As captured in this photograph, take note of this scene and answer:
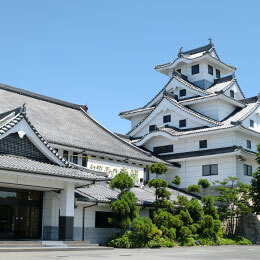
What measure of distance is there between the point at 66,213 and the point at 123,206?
342 cm

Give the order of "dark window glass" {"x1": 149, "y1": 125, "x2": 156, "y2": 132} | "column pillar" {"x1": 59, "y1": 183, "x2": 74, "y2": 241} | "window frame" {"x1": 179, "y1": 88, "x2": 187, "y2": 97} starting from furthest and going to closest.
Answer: "window frame" {"x1": 179, "y1": 88, "x2": 187, "y2": 97} → "dark window glass" {"x1": 149, "y1": 125, "x2": 156, "y2": 132} → "column pillar" {"x1": 59, "y1": 183, "x2": 74, "y2": 241}

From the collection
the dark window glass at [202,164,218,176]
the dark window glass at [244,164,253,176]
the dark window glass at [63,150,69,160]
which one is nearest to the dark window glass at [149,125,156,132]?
the dark window glass at [202,164,218,176]

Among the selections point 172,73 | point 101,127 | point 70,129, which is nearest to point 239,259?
point 70,129

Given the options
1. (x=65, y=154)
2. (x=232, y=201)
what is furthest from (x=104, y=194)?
(x=232, y=201)

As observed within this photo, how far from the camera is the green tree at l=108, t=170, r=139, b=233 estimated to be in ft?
81.7

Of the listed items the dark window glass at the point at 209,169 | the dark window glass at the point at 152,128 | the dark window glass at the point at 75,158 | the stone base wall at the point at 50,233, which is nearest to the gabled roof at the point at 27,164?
the stone base wall at the point at 50,233

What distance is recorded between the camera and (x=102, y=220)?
2716 centimetres

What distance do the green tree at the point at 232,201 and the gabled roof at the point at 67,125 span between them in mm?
6210

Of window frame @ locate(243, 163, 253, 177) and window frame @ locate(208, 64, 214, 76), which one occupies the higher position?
window frame @ locate(208, 64, 214, 76)

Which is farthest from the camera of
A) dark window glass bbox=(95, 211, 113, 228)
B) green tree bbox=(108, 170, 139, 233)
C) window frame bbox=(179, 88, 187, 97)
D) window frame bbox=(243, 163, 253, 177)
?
window frame bbox=(179, 88, 187, 97)

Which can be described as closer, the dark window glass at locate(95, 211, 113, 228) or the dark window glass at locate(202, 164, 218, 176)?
the dark window glass at locate(95, 211, 113, 228)

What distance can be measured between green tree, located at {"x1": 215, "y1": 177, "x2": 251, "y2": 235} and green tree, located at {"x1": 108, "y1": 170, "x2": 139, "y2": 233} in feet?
31.8

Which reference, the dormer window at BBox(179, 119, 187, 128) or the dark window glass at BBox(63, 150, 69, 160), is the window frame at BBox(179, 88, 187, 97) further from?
the dark window glass at BBox(63, 150, 69, 160)

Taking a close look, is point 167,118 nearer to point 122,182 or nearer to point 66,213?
point 122,182
